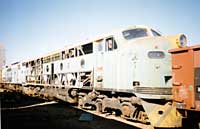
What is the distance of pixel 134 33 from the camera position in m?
10.8

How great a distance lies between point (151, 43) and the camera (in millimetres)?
9445

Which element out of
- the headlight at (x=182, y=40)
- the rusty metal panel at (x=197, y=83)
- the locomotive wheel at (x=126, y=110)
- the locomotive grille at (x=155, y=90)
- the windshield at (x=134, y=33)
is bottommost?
the locomotive wheel at (x=126, y=110)

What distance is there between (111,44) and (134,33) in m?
0.99

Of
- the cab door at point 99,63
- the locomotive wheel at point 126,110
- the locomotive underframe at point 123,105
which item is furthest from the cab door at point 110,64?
the locomotive wheel at point 126,110

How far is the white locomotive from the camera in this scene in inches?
361

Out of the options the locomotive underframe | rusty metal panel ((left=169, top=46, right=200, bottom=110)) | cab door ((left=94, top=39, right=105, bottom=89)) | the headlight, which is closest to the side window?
cab door ((left=94, top=39, right=105, bottom=89))

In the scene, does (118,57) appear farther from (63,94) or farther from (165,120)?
(63,94)

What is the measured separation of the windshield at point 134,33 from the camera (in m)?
10.7

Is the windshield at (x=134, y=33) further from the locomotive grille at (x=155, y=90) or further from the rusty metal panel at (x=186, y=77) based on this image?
the rusty metal panel at (x=186, y=77)

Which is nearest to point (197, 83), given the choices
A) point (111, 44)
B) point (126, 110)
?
point (126, 110)

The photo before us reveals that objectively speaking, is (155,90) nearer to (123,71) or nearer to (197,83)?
(123,71)

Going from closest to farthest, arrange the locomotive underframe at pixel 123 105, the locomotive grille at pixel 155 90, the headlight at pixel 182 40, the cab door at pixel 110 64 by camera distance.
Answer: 1. the locomotive underframe at pixel 123 105
2. the locomotive grille at pixel 155 90
3. the headlight at pixel 182 40
4. the cab door at pixel 110 64

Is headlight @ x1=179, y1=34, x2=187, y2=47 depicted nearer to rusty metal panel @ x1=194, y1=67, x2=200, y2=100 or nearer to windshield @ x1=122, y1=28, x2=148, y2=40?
windshield @ x1=122, y1=28, x2=148, y2=40

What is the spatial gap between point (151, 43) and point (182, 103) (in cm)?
277
